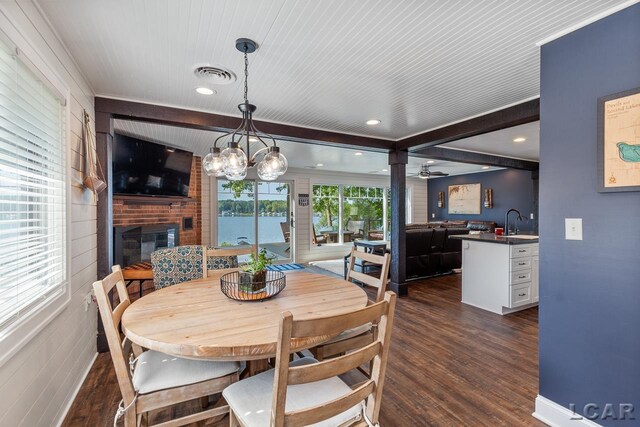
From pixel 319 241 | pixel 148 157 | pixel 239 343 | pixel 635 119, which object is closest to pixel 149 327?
pixel 239 343

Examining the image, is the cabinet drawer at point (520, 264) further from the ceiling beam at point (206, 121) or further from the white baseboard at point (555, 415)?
the ceiling beam at point (206, 121)

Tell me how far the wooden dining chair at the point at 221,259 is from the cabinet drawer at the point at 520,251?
3.15 metres

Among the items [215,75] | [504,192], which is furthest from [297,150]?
[504,192]

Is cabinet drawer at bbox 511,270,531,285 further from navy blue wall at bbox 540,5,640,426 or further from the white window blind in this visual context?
the white window blind

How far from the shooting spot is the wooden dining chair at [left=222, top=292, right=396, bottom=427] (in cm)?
94

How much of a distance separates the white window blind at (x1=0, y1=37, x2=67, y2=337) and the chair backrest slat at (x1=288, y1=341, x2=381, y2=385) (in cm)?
126

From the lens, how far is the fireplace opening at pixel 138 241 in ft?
12.9

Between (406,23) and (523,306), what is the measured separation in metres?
3.85

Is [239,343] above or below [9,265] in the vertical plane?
below

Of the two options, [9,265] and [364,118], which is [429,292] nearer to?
[364,118]

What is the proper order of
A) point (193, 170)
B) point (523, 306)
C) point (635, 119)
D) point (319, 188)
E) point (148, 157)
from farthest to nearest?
point (319, 188) → point (193, 170) → point (148, 157) → point (523, 306) → point (635, 119)

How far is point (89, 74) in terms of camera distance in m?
2.32

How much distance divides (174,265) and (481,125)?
361 cm

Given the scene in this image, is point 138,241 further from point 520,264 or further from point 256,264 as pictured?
point 520,264
